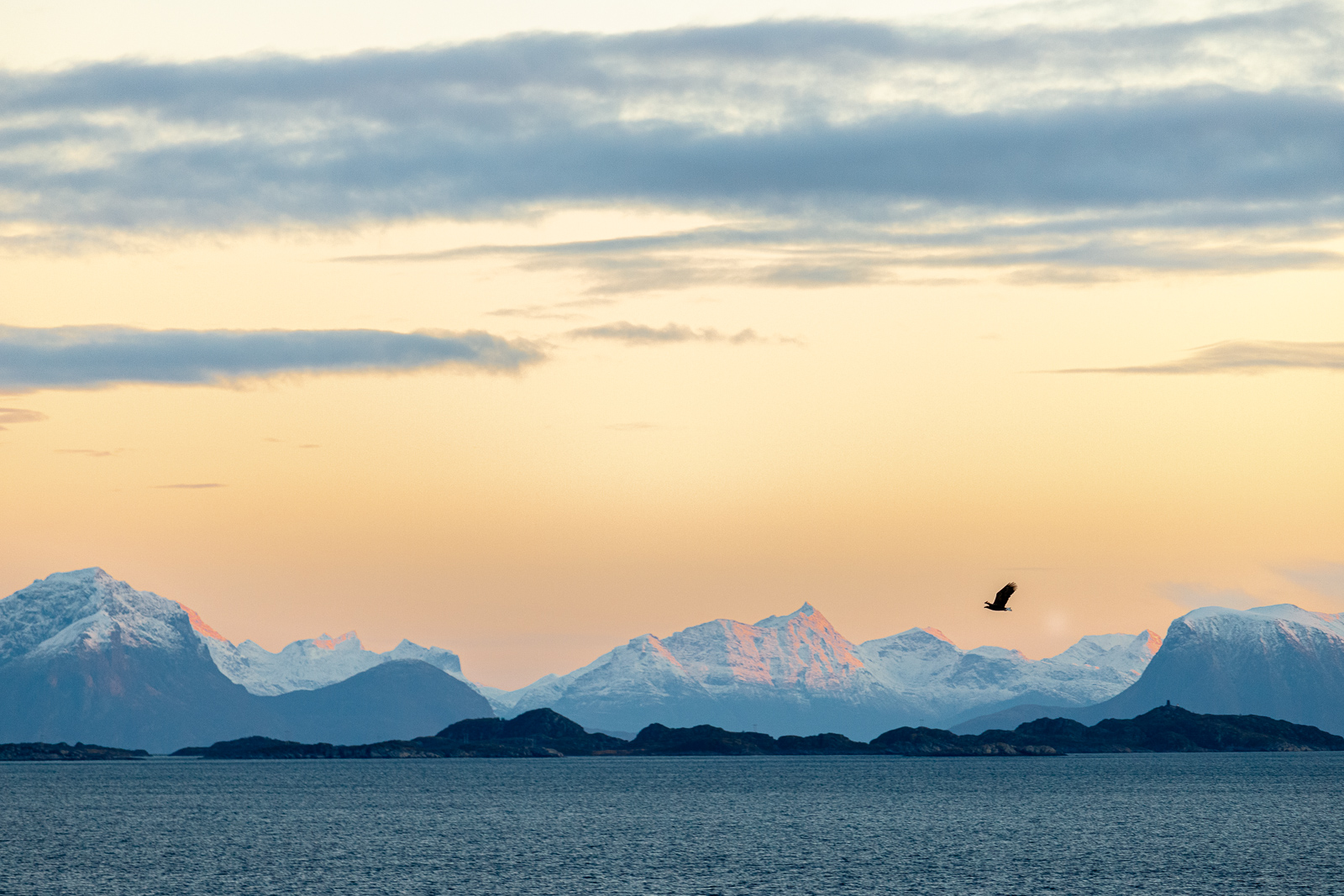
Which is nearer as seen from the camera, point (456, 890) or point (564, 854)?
point (456, 890)

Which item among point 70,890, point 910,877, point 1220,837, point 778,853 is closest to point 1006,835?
point 1220,837

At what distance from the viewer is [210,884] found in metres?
148

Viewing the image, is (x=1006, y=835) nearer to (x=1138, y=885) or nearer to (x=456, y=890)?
(x=1138, y=885)

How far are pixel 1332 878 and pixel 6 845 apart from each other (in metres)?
149

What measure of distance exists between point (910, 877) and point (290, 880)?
59.3 m

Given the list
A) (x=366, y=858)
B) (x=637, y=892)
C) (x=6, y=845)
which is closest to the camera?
(x=637, y=892)

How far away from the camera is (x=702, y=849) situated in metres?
179

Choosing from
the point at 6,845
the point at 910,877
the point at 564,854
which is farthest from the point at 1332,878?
the point at 6,845

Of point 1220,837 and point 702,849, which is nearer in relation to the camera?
point 702,849

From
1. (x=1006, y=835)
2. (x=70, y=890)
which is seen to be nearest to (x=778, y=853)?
(x=1006, y=835)

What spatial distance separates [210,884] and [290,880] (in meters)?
7.33

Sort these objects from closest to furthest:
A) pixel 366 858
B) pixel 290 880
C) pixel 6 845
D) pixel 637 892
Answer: pixel 637 892, pixel 290 880, pixel 366 858, pixel 6 845

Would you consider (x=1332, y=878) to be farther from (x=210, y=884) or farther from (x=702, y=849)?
(x=210, y=884)

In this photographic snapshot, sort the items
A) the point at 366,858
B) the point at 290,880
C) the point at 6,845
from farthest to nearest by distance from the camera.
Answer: the point at 6,845 → the point at 366,858 → the point at 290,880
